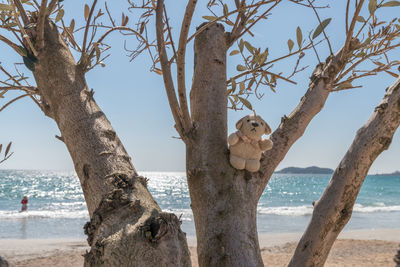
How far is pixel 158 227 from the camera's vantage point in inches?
40.2

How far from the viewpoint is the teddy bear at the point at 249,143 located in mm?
1435

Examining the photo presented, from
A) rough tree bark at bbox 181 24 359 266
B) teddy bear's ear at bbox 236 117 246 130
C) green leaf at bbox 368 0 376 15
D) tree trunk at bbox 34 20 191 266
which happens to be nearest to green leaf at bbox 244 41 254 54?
rough tree bark at bbox 181 24 359 266

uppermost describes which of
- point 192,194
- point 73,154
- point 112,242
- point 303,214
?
point 73,154

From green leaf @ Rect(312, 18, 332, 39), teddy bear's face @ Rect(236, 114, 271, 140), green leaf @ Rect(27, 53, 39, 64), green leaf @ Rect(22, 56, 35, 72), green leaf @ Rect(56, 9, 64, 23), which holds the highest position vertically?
green leaf @ Rect(56, 9, 64, 23)

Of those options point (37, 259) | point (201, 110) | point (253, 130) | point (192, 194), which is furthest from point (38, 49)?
point (37, 259)

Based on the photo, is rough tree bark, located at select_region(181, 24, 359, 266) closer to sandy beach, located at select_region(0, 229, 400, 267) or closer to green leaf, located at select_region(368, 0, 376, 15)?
green leaf, located at select_region(368, 0, 376, 15)

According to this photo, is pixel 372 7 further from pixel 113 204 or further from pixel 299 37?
pixel 113 204

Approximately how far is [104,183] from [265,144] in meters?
0.77

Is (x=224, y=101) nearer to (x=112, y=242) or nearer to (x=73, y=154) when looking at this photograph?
(x=73, y=154)

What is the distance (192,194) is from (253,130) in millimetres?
543

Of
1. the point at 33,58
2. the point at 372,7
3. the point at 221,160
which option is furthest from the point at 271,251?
the point at 33,58

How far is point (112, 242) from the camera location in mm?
1005

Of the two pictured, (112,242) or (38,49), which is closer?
(112,242)

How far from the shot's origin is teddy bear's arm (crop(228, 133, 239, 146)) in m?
1.58
